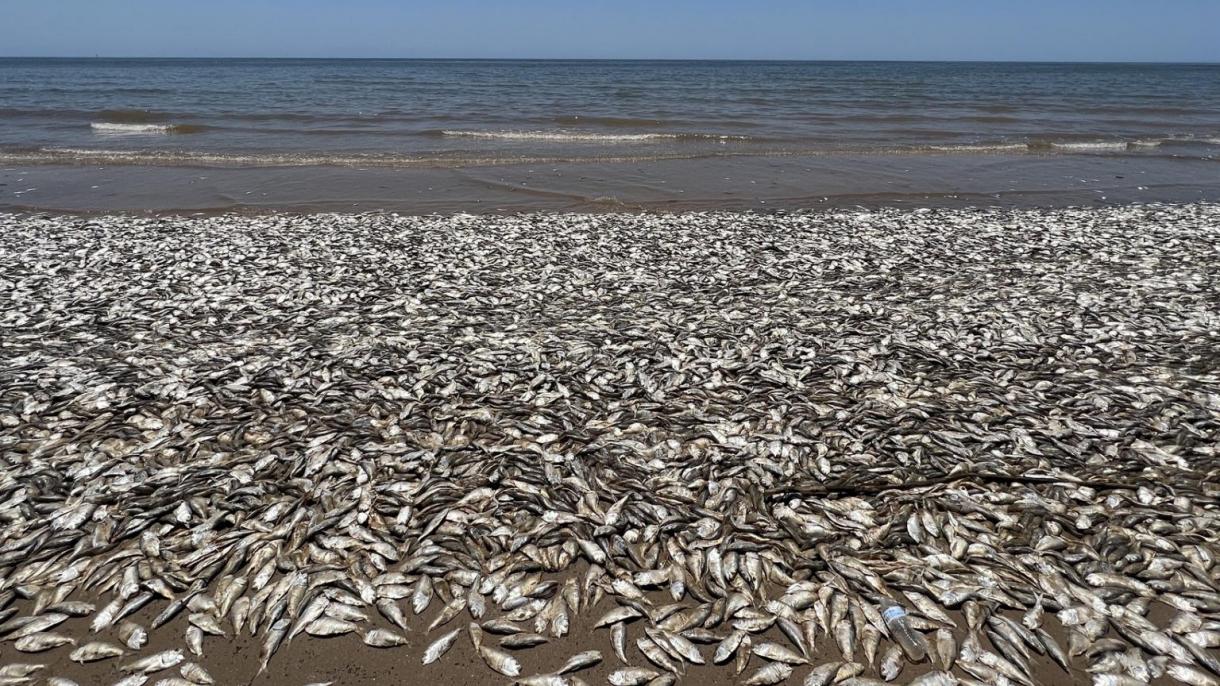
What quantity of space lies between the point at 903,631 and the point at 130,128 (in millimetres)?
37703

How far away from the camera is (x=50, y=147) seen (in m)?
26.1

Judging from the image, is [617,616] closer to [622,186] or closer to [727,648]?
[727,648]

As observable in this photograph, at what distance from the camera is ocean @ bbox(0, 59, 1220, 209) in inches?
840

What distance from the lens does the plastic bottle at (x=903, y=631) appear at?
4.65 metres

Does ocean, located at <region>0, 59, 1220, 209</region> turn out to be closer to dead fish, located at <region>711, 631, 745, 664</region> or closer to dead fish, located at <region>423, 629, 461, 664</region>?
dead fish, located at <region>423, 629, 461, 664</region>

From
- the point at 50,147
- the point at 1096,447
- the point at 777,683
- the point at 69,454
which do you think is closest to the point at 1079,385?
the point at 1096,447

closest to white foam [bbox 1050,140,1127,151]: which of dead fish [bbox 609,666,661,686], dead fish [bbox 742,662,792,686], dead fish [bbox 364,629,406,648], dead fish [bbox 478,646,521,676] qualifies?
dead fish [bbox 742,662,792,686]

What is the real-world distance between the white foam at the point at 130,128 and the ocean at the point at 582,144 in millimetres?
139

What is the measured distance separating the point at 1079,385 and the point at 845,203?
39.8 feet

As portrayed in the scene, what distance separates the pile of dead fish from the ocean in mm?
9763

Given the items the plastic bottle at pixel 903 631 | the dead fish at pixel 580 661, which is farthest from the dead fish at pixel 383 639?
the plastic bottle at pixel 903 631

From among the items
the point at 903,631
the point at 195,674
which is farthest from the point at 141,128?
the point at 903,631

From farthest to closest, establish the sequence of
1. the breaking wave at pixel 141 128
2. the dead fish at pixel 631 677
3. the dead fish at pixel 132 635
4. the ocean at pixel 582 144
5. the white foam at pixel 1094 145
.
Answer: the breaking wave at pixel 141 128, the white foam at pixel 1094 145, the ocean at pixel 582 144, the dead fish at pixel 132 635, the dead fish at pixel 631 677

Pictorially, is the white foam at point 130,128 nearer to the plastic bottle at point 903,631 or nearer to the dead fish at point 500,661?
the dead fish at point 500,661
